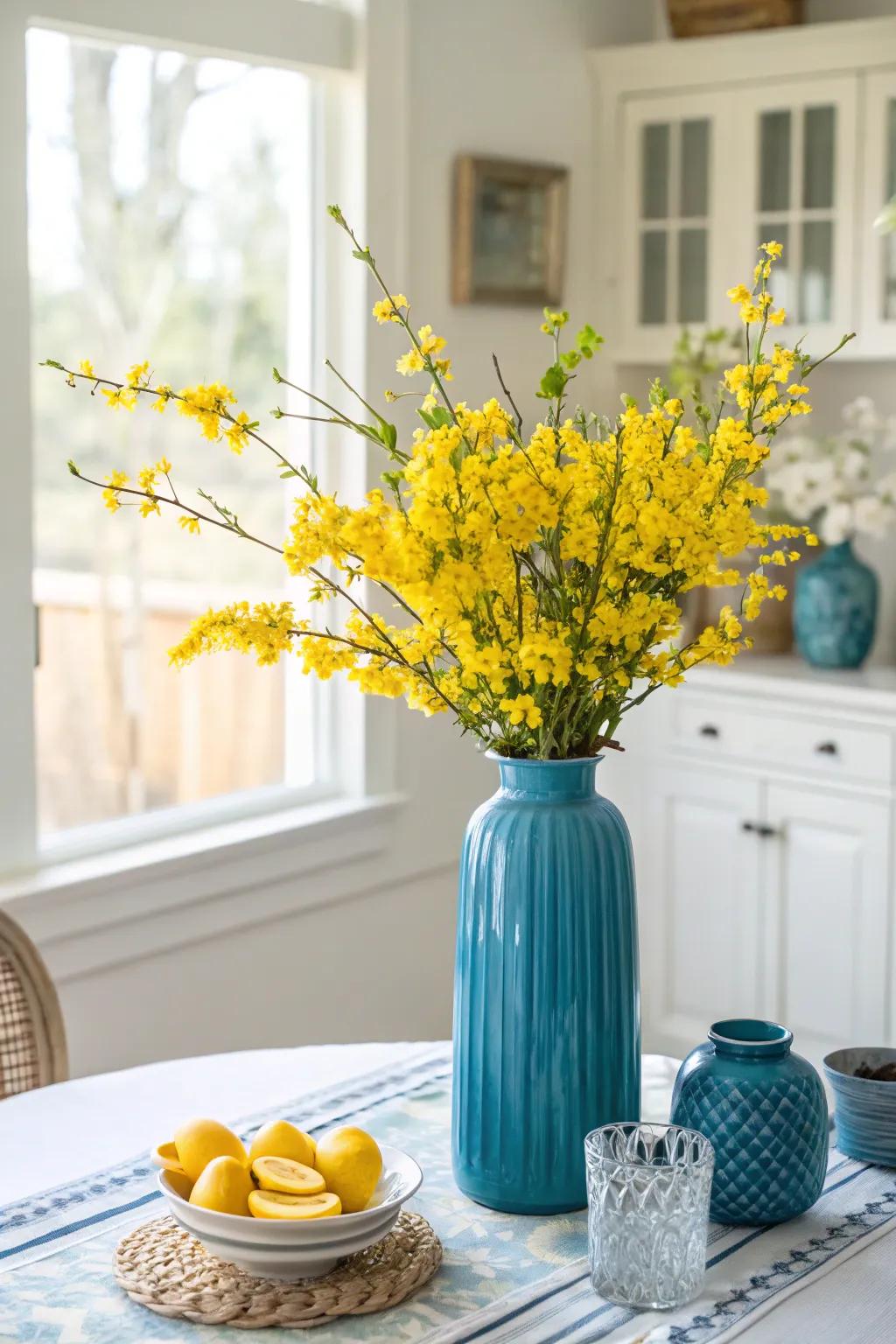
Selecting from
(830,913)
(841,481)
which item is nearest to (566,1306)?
(830,913)

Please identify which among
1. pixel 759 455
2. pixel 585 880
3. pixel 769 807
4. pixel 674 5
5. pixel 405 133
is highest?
pixel 674 5

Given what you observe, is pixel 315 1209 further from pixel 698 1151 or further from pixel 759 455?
pixel 759 455

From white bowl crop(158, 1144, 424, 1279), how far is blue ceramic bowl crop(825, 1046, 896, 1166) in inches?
17.8

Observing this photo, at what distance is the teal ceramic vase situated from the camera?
10.9ft

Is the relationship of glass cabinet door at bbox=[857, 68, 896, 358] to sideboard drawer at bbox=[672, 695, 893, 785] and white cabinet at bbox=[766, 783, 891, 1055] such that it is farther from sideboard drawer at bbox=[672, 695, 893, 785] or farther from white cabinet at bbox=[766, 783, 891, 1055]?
white cabinet at bbox=[766, 783, 891, 1055]

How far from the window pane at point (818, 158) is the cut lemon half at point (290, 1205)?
2636 millimetres

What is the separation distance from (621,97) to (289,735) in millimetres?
1570

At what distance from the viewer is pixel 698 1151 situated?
1.22 m

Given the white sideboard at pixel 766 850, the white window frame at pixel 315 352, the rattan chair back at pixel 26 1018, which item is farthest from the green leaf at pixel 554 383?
the white sideboard at pixel 766 850

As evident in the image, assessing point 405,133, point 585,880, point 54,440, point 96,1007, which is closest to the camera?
point 585,880

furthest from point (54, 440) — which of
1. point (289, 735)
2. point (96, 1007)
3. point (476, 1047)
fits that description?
point (476, 1047)

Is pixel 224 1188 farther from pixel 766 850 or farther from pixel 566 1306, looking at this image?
pixel 766 850

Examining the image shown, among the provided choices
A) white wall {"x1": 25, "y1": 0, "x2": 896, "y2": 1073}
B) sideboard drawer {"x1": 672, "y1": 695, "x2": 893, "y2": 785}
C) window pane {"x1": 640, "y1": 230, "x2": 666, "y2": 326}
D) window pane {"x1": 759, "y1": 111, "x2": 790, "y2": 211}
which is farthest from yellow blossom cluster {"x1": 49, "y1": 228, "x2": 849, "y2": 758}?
window pane {"x1": 640, "y1": 230, "x2": 666, "y2": 326}

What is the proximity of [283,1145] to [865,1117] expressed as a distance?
1.74 feet
